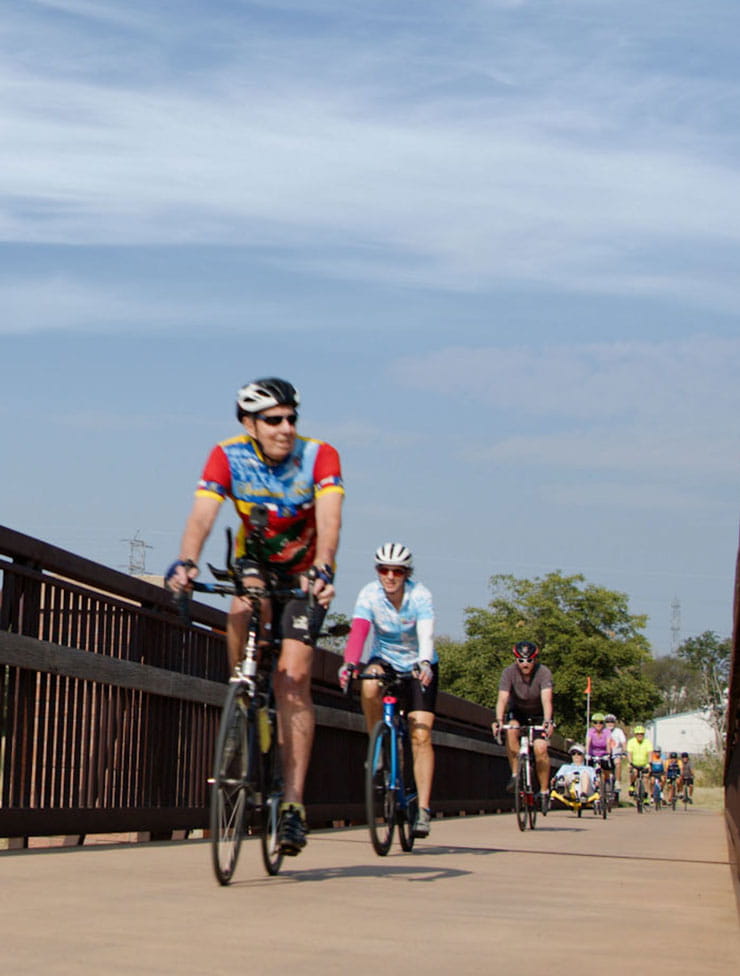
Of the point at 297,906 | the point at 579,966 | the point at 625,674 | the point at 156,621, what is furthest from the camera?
the point at 625,674

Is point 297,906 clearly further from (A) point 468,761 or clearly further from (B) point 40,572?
(A) point 468,761

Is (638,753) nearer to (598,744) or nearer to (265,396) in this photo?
(598,744)

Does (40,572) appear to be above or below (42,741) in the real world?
above

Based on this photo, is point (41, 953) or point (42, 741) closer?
point (41, 953)

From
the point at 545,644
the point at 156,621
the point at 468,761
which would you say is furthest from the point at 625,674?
the point at 156,621

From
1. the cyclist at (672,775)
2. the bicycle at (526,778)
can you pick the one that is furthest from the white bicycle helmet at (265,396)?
the cyclist at (672,775)

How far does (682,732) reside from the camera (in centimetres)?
18525

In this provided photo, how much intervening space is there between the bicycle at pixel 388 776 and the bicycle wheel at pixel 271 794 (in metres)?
1.85

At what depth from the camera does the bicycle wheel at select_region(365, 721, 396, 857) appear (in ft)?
28.1

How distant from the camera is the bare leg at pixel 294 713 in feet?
21.2

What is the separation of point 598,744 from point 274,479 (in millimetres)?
19032

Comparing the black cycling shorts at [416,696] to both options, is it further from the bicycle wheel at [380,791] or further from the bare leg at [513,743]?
the bare leg at [513,743]

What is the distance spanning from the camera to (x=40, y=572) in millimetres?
8039

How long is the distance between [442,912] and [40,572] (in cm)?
318
